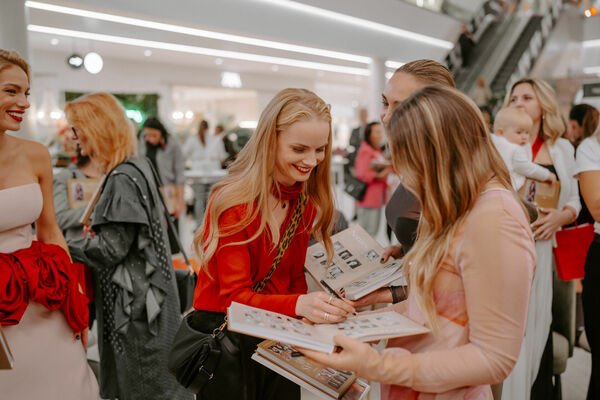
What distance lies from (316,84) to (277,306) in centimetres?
1975

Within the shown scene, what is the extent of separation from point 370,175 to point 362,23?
595 centimetres

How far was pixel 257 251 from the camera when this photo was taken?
1.57 metres

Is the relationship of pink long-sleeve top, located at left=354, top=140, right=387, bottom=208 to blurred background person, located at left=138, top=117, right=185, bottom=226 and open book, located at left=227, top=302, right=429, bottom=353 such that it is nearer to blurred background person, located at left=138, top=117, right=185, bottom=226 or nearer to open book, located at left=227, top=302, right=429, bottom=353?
blurred background person, located at left=138, top=117, right=185, bottom=226

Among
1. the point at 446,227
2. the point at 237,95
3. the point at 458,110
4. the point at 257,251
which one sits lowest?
the point at 257,251

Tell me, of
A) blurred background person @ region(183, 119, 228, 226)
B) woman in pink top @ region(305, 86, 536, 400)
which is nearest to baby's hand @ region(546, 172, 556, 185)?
woman in pink top @ region(305, 86, 536, 400)

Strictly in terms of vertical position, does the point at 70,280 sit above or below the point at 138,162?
below

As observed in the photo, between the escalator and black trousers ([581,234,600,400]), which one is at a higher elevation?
the escalator

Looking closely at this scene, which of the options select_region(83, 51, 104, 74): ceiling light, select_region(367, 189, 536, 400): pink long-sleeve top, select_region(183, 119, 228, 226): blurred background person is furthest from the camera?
select_region(83, 51, 104, 74): ceiling light

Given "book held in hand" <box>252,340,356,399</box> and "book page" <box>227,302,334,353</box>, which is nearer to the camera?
"book page" <box>227,302,334,353</box>

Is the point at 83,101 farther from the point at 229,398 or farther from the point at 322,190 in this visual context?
the point at 229,398

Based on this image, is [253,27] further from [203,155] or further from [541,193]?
[541,193]

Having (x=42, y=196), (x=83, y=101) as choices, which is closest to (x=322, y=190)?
(x=42, y=196)

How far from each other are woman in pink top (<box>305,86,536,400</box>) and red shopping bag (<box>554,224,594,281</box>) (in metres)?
1.94

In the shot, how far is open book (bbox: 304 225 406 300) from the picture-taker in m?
1.51
